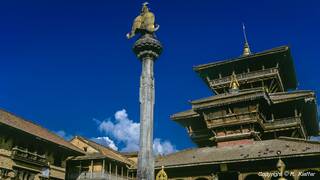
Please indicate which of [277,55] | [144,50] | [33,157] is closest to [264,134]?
[277,55]

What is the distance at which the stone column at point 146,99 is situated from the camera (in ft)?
65.4

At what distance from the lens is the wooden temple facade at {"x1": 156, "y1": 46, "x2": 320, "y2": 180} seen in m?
28.0

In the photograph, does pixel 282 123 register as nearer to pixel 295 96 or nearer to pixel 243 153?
pixel 295 96

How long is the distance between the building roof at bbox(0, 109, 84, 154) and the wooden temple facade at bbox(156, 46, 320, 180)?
14653 millimetres

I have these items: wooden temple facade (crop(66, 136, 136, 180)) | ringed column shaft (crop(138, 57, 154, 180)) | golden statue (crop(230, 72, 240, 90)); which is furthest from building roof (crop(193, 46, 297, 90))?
ringed column shaft (crop(138, 57, 154, 180))

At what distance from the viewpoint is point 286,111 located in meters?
36.0

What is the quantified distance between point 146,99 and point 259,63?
2170cm

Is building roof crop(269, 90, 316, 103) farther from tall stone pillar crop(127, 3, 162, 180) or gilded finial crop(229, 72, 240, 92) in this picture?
tall stone pillar crop(127, 3, 162, 180)

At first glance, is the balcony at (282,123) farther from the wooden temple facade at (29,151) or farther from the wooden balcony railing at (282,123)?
the wooden temple facade at (29,151)

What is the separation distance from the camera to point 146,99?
69.4ft

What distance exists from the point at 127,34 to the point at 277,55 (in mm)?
20195

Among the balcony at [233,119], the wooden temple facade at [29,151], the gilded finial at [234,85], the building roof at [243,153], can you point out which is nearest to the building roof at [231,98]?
the balcony at [233,119]

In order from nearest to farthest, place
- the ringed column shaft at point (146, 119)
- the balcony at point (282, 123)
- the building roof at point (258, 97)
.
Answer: the ringed column shaft at point (146, 119) < the building roof at point (258, 97) < the balcony at point (282, 123)

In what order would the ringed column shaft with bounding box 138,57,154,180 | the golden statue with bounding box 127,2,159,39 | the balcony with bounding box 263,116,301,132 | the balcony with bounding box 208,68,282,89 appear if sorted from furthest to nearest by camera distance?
the balcony with bounding box 208,68,282,89 < the balcony with bounding box 263,116,301,132 < the golden statue with bounding box 127,2,159,39 < the ringed column shaft with bounding box 138,57,154,180
